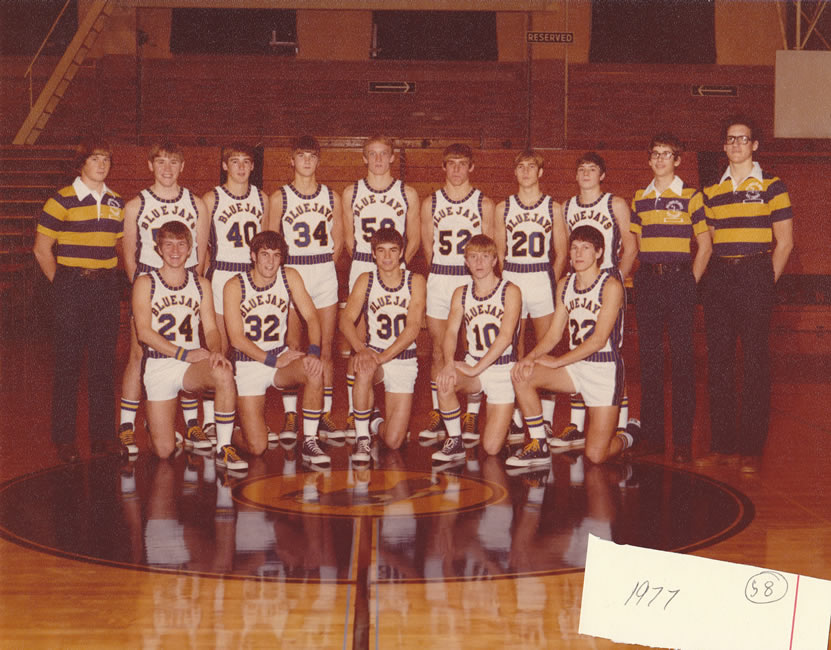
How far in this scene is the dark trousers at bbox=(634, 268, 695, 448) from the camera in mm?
5391

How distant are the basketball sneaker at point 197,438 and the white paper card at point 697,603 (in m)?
3.85

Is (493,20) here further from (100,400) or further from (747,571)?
(747,571)

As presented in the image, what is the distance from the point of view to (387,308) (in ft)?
18.8

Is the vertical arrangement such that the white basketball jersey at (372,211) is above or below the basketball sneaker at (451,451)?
above

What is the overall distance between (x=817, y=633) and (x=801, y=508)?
271 cm

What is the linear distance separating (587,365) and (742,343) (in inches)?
32.7

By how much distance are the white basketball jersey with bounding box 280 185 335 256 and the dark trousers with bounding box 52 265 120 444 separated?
3.92 feet

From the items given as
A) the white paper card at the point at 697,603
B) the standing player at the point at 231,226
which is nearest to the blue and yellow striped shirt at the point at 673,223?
the standing player at the point at 231,226

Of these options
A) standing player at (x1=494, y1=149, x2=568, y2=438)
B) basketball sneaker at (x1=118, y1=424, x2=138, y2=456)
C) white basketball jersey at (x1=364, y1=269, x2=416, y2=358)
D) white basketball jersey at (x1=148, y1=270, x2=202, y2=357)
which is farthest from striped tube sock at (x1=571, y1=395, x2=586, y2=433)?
basketball sneaker at (x1=118, y1=424, x2=138, y2=456)

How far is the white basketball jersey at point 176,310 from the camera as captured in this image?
17.8ft

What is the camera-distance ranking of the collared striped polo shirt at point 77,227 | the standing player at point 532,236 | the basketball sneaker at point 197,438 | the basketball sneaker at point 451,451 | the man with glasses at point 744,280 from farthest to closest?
the standing player at point 532,236 → the basketball sneaker at point 197,438 → the collared striped polo shirt at point 77,227 → the basketball sneaker at point 451,451 → the man with glasses at point 744,280

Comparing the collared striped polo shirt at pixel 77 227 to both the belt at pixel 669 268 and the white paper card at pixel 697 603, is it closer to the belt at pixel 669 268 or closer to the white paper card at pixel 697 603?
the belt at pixel 669 268

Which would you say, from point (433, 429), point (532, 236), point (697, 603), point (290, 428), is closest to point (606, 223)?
point (532, 236)

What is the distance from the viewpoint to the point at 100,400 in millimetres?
5457
